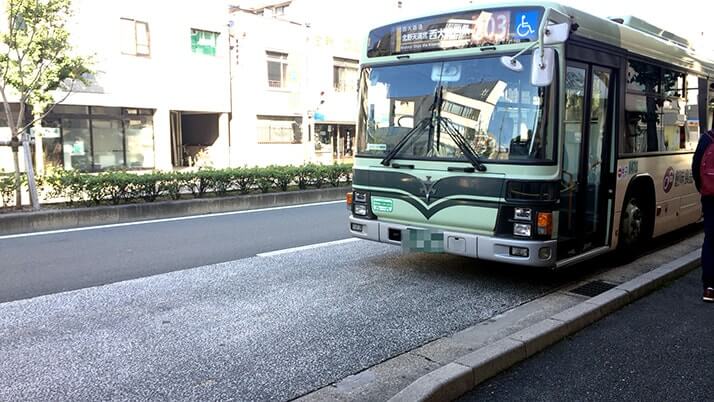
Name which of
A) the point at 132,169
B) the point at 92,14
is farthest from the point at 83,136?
the point at 92,14

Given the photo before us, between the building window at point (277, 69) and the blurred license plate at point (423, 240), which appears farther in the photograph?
the building window at point (277, 69)

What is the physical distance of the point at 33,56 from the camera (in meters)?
11.6

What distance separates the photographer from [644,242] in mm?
8039

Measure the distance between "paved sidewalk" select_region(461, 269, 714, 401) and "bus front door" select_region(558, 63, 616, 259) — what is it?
1152mm

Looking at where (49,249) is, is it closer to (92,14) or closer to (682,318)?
(682,318)

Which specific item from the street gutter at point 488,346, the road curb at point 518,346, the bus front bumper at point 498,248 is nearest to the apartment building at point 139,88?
the bus front bumper at point 498,248

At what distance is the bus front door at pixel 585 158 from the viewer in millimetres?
6141

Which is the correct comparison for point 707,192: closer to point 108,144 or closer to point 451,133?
point 451,133

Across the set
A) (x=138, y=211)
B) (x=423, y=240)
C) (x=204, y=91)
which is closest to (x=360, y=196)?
(x=423, y=240)

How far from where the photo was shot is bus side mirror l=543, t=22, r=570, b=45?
5.34 metres

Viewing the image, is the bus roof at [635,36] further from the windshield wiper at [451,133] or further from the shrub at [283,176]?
the shrub at [283,176]

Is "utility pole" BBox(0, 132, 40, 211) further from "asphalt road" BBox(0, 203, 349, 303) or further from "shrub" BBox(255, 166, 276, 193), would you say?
"shrub" BBox(255, 166, 276, 193)

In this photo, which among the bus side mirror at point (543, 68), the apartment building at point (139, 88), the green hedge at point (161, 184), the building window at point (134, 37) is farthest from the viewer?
the building window at point (134, 37)

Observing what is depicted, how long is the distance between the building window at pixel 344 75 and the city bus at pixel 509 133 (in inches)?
1065
